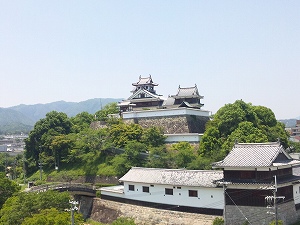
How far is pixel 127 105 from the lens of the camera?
61.2 meters

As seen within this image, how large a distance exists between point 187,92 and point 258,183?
32719 millimetres

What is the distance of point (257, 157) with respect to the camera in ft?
90.1

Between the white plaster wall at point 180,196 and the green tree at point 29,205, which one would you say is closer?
the green tree at point 29,205

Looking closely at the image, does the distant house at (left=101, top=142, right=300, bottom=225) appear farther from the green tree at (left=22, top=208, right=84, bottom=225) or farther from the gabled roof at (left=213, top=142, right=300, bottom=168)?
the green tree at (left=22, top=208, right=84, bottom=225)

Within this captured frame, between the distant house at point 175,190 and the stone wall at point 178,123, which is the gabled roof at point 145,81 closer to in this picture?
the stone wall at point 178,123

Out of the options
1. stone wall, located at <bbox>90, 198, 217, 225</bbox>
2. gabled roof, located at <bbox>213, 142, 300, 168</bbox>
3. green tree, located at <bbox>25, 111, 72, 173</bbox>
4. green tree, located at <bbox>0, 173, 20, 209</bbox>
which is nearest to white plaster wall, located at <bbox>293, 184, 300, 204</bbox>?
gabled roof, located at <bbox>213, 142, 300, 168</bbox>

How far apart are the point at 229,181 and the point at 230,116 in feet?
59.5

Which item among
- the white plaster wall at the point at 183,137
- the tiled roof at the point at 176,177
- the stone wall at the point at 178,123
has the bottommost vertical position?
the tiled roof at the point at 176,177

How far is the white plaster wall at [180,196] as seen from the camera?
95.8 feet

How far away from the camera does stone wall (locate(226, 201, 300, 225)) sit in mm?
26703

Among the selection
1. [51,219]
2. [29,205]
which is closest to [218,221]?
[51,219]

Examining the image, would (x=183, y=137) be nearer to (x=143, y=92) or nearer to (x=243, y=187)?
(x=143, y=92)

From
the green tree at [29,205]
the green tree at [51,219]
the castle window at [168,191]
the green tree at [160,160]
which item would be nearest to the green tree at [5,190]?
the green tree at [29,205]

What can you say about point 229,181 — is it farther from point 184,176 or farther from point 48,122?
point 48,122
